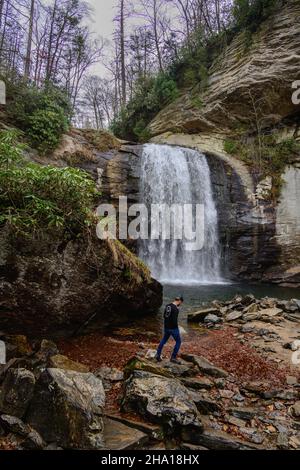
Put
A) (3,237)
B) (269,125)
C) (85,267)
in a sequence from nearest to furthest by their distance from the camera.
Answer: (3,237), (85,267), (269,125)

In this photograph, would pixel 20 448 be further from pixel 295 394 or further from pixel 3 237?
pixel 295 394

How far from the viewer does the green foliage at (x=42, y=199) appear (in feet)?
17.1

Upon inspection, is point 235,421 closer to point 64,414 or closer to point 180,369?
point 180,369

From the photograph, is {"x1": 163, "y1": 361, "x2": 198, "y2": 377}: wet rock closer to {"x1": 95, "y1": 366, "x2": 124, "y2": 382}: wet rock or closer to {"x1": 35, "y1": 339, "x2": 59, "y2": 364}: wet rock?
{"x1": 95, "y1": 366, "x2": 124, "y2": 382}: wet rock

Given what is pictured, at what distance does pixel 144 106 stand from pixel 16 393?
22605mm

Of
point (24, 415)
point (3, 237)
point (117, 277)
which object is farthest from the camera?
point (117, 277)

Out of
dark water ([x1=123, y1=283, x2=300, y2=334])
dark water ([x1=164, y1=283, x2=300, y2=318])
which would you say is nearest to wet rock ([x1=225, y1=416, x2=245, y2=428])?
dark water ([x1=123, y1=283, x2=300, y2=334])

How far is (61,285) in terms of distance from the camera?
572 cm

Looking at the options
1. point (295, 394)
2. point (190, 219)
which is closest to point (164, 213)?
point (190, 219)

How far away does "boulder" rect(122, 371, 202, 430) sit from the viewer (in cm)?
336

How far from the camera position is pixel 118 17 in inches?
1032

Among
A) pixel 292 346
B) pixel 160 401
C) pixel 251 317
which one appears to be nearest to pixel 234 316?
pixel 251 317

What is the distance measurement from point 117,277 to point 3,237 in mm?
2494

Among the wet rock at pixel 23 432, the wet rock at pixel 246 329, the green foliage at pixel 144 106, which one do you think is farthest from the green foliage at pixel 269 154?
the wet rock at pixel 23 432
